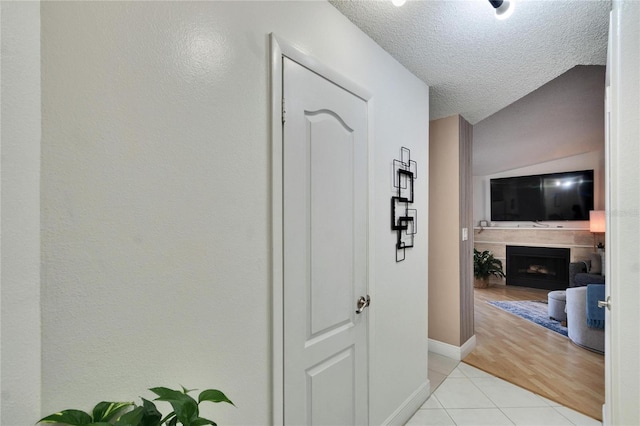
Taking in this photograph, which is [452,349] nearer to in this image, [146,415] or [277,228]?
[277,228]

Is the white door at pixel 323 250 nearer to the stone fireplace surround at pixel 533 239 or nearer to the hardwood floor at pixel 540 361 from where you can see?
the hardwood floor at pixel 540 361

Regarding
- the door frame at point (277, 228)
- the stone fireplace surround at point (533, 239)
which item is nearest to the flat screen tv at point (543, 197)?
the stone fireplace surround at point (533, 239)

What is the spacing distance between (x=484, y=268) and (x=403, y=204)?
467 cm

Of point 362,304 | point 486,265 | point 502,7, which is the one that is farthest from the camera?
point 486,265

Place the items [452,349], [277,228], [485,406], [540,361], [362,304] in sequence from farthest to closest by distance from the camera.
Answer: [452,349], [540,361], [485,406], [362,304], [277,228]

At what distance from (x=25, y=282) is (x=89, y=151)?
0.33m

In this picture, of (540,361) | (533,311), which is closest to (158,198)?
(540,361)

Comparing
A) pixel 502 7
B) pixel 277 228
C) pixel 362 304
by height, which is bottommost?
pixel 362 304

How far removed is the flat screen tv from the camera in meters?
5.23

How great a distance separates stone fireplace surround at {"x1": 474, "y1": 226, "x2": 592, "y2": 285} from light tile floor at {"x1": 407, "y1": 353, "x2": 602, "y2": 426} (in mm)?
3947

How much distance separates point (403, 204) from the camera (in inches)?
82.0

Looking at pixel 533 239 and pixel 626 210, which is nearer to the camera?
pixel 626 210

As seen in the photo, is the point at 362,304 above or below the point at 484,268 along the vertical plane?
above

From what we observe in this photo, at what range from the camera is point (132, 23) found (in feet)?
2.81
